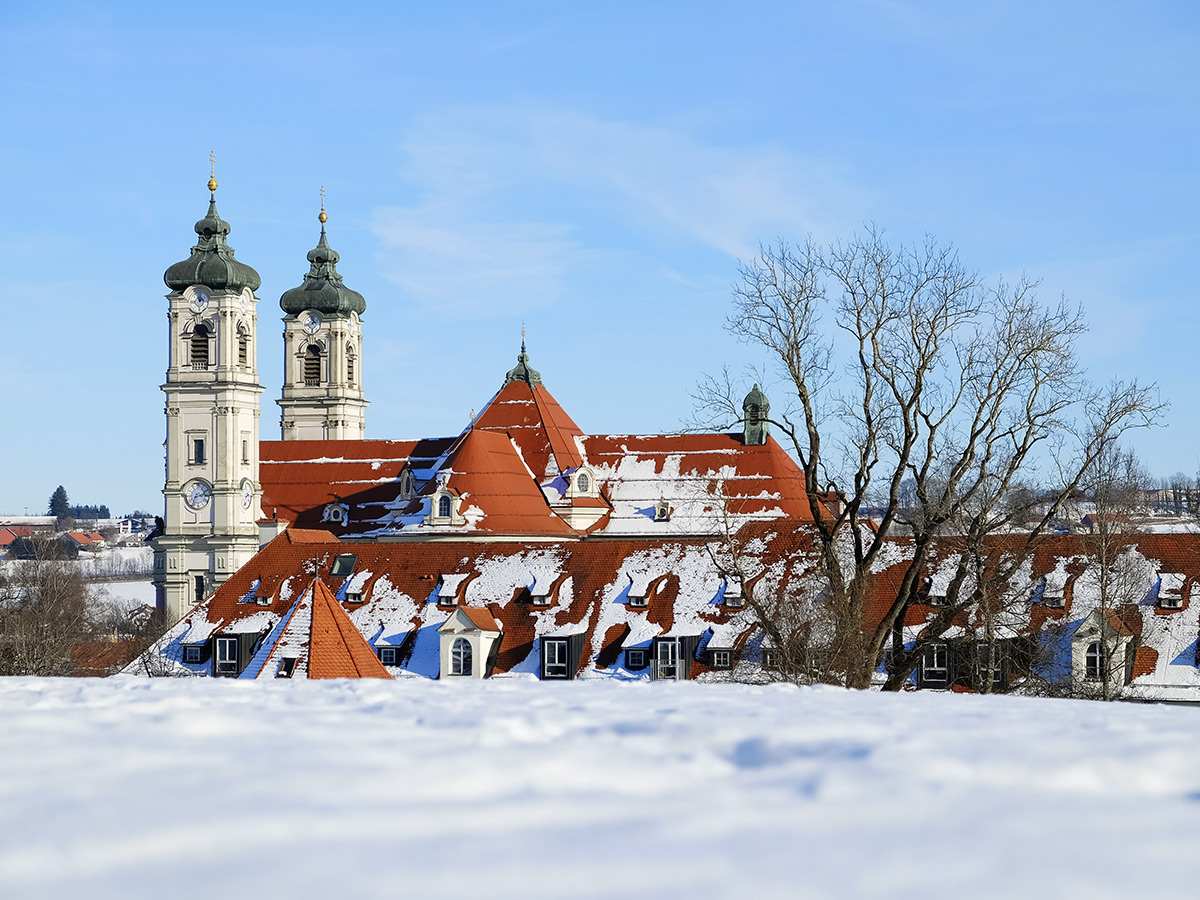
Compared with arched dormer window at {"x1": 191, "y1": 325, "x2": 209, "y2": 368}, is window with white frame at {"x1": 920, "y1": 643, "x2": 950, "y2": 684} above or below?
below

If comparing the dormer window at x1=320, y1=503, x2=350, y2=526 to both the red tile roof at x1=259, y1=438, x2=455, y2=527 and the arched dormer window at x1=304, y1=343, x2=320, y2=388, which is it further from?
the arched dormer window at x1=304, y1=343, x2=320, y2=388

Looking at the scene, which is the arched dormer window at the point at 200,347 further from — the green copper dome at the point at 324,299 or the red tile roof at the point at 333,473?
the green copper dome at the point at 324,299

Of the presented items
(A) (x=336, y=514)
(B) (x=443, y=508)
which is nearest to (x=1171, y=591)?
(B) (x=443, y=508)

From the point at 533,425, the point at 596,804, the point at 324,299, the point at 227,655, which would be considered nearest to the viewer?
the point at 596,804

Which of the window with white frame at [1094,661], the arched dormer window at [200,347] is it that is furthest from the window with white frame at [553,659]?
the arched dormer window at [200,347]

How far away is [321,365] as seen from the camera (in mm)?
86688

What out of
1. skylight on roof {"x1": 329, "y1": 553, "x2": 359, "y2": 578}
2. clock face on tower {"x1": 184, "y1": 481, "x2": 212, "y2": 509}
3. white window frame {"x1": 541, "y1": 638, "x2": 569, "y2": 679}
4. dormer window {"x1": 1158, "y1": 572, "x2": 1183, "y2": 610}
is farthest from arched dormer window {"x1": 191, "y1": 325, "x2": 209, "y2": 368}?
Result: dormer window {"x1": 1158, "y1": 572, "x2": 1183, "y2": 610}

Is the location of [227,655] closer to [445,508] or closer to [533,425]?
[445,508]

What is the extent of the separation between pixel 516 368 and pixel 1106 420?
5557 centimetres

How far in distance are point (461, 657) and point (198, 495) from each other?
42.3 meters

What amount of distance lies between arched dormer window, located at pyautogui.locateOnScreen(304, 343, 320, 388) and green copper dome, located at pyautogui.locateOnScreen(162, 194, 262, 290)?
42.5 ft

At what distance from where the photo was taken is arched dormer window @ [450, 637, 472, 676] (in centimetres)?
3419

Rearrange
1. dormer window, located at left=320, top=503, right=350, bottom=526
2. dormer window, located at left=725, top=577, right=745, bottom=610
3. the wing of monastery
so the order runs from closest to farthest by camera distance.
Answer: the wing of monastery < dormer window, located at left=725, top=577, right=745, bottom=610 < dormer window, located at left=320, top=503, right=350, bottom=526

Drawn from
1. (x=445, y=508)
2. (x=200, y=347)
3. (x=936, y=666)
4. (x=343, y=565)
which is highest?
(x=200, y=347)
